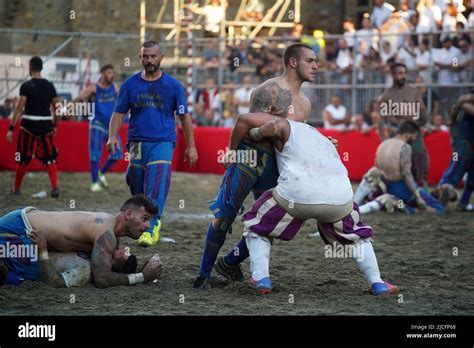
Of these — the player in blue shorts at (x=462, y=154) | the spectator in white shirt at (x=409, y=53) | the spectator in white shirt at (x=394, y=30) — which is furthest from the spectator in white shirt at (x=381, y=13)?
the player in blue shorts at (x=462, y=154)

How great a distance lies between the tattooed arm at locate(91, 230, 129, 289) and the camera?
703 cm

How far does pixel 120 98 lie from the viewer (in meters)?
9.48

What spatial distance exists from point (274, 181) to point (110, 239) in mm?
1198

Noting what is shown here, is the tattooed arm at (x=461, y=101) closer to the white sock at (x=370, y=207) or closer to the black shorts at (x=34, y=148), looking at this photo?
the white sock at (x=370, y=207)

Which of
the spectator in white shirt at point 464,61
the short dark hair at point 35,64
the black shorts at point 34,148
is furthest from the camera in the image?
the spectator in white shirt at point 464,61

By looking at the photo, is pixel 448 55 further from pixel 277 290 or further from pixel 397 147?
pixel 277 290

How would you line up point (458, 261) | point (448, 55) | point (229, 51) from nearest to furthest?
point (458, 261)
point (448, 55)
point (229, 51)

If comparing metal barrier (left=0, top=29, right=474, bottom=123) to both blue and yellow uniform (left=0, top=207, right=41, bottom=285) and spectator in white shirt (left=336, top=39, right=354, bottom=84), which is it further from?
blue and yellow uniform (left=0, top=207, right=41, bottom=285)

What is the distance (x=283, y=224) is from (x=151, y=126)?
291 cm

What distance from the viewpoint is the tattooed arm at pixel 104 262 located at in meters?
7.03

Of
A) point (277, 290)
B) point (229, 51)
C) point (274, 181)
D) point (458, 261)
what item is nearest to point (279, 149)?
point (274, 181)

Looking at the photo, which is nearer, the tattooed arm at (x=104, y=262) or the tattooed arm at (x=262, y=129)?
the tattooed arm at (x=262, y=129)

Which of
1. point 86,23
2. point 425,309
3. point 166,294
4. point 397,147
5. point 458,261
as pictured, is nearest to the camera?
point 425,309

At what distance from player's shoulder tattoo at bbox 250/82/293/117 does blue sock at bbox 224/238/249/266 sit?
951mm
